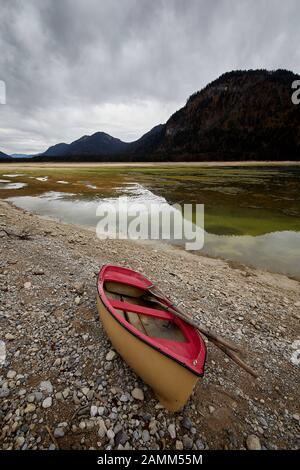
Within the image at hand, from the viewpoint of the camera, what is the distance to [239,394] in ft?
14.5

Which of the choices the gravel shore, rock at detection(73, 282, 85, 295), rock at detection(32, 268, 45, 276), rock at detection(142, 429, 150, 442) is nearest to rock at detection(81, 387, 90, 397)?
the gravel shore

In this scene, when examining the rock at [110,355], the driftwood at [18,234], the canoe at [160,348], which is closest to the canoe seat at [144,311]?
the canoe at [160,348]

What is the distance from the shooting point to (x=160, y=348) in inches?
142

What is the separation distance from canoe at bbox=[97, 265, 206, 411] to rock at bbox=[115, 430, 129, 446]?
0.76 metres

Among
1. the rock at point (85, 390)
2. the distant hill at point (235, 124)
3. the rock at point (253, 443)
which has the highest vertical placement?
the distant hill at point (235, 124)

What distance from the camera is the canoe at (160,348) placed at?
361cm

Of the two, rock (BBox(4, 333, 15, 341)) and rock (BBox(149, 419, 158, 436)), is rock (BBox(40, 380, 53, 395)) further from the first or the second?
rock (BBox(149, 419, 158, 436))

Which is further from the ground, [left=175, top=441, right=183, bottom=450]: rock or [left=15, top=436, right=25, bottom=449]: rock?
[left=15, top=436, right=25, bottom=449]: rock

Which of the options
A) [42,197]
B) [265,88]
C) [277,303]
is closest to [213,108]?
[265,88]

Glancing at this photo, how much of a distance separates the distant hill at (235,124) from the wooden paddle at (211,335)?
127 metres

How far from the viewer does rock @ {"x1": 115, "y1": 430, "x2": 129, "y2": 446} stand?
3564 mm

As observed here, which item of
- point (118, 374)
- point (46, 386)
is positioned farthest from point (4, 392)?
point (118, 374)

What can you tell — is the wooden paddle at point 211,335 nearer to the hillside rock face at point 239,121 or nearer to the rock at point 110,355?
the rock at point 110,355

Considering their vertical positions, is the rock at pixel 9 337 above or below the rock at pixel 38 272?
below
